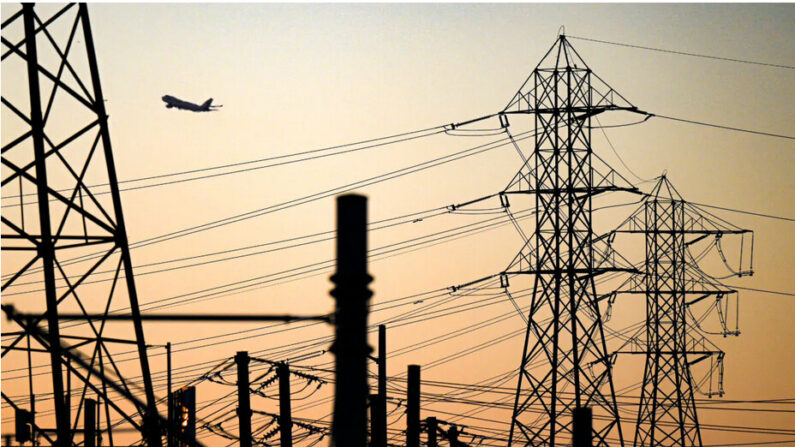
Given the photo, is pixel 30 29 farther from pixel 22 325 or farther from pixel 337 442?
pixel 337 442

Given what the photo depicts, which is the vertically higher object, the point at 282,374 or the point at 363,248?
the point at 282,374

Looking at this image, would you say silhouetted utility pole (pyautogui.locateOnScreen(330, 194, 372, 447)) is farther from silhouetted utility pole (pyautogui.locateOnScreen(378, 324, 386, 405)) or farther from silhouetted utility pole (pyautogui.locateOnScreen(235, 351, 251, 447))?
silhouetted utility pole (pyautogui.locateOnScreen(378, 324, 386, 405))

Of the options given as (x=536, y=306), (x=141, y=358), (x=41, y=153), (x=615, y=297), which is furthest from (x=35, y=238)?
(x=615, y=297)

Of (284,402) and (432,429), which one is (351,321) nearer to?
(284,402)

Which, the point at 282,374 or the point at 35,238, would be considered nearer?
the point at 35,238

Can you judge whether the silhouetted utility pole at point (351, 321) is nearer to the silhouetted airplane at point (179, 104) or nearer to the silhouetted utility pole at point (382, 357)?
the silhouetted utility pole at point (382, 357)

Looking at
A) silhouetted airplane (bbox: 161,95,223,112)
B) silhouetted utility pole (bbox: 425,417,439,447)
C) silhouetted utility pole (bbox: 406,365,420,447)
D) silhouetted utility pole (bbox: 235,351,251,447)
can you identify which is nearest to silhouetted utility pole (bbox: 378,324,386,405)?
silhouetted utility pole (bbox: 425,417,439,447)
